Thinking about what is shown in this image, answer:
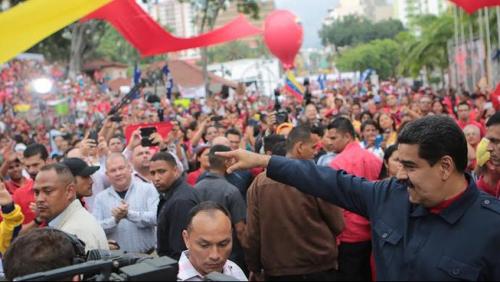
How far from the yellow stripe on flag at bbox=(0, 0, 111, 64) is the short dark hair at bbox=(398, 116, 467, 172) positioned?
7.59 ft

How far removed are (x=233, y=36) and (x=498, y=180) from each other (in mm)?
10025

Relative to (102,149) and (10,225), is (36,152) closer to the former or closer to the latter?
(102,149)

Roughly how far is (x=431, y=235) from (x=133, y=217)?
325 cm

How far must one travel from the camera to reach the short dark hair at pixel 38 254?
2.59 m

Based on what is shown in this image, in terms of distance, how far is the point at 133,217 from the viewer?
5320 mm

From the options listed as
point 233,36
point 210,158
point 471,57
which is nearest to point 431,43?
point 471,57

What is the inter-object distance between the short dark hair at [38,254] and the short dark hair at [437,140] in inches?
59.6

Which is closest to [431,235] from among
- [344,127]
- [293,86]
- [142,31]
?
[344,127]

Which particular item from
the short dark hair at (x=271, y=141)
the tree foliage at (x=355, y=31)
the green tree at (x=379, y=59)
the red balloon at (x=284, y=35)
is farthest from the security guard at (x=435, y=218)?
the tree foliage at (x=355, y=31)

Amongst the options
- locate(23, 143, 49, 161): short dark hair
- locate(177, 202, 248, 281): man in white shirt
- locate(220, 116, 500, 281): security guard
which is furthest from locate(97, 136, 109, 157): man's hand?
locate(220, 116, 500, 281): security guard

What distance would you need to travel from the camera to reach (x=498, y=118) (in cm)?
400

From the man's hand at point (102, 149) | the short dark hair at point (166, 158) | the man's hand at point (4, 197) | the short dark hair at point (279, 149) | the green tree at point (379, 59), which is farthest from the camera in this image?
the green tree at point (379, 59)

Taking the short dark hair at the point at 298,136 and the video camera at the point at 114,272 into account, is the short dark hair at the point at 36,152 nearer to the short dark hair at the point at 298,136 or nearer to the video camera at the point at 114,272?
the short dark hair at the point at 298,136

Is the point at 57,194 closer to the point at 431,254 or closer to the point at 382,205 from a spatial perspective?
the point at 382,205
